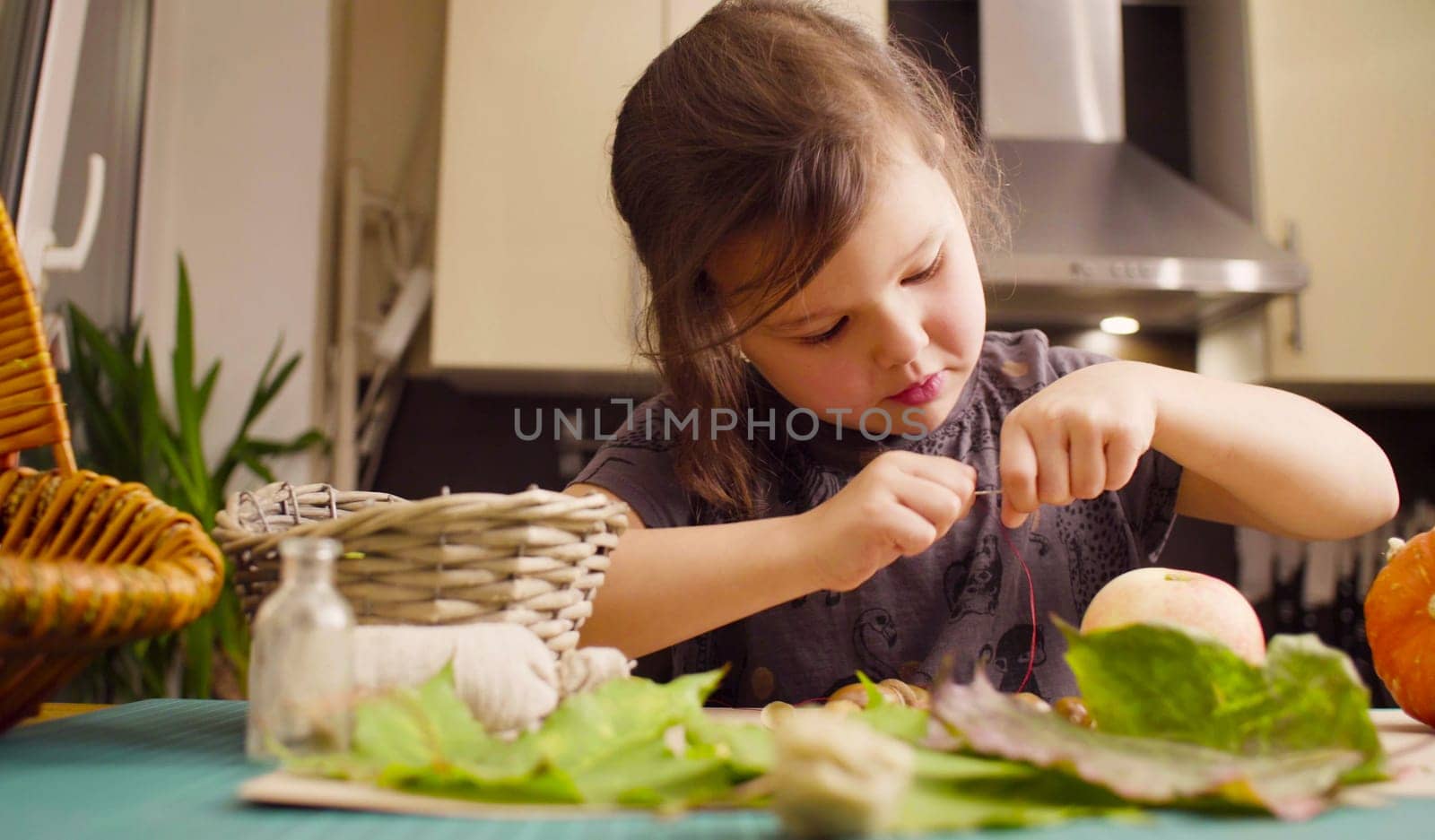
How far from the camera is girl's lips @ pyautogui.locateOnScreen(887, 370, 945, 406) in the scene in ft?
3.05

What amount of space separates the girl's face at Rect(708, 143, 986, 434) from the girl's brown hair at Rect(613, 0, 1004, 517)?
0.02m

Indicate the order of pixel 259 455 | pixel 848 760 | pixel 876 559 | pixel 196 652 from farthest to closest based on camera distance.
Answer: pixel 259 455, pixel 196 652, pixel 876 559, pixel 848 760

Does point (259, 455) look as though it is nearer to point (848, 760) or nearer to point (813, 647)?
point (813, 647)

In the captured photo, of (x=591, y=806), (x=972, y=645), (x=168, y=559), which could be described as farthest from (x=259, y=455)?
(x=591, y=806)

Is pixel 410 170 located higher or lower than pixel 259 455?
higher

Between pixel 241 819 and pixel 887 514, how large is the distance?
40 cm

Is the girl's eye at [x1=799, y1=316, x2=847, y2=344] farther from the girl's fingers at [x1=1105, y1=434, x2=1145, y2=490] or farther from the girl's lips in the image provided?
the girl's fingers at [x1=1105, y1=434, x2=1145, y2=490]

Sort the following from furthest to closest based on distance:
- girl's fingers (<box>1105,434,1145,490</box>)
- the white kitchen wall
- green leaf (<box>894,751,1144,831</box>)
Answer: the white kitchen wall
girl's fingers (<box>1105,434,1145,490</box>)
green leaf (<box>894,751,1144,831</box>)

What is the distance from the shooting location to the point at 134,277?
2.09 metres

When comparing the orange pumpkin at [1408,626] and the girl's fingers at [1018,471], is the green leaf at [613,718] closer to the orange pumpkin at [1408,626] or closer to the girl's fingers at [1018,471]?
the girl's fingers at [1018,471]

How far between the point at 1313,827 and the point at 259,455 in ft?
6.49

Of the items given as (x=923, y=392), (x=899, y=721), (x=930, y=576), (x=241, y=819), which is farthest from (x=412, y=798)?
(x=930, y=576)

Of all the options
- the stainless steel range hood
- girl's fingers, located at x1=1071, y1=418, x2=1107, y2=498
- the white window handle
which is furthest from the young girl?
the white window handle

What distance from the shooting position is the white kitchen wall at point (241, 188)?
7.04 ft
